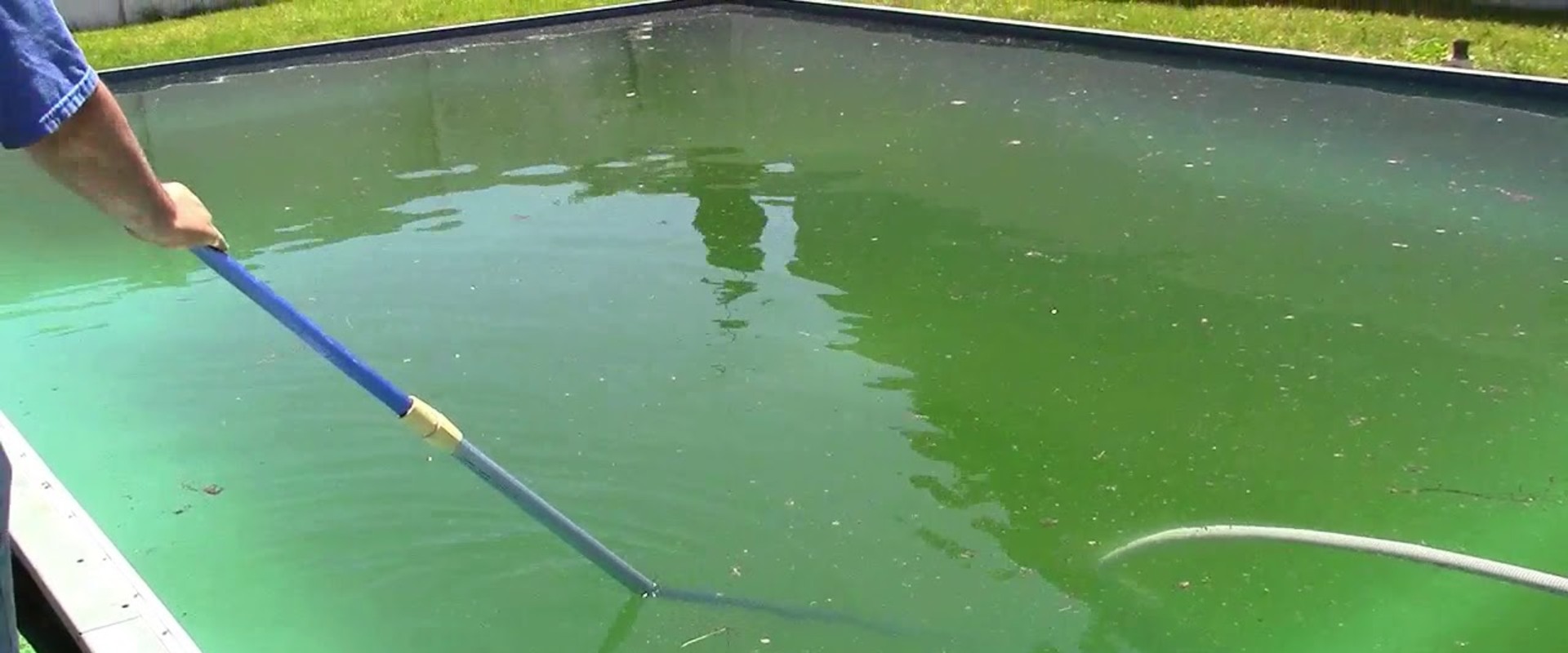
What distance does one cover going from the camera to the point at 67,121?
48.6 inches

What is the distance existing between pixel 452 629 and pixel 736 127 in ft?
15.2

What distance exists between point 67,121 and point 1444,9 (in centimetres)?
841

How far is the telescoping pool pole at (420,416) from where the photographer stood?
2.05m

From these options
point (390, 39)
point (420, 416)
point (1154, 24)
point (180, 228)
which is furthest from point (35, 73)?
point (390, 39)

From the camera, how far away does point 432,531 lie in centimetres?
343

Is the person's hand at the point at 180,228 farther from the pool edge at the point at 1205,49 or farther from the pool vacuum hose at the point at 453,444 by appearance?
the pool edge at the point at 1205,49

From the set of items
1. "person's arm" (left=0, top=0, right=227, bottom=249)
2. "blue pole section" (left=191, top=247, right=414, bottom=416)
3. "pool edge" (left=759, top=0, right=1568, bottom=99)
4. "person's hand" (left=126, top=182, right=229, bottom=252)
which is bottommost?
"pool edge" (left=759, top=0, right=1568, bottom=99)

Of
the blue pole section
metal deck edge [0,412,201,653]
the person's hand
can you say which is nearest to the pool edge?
the blue pole section

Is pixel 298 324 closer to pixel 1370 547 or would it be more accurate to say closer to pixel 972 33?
pixel 1370 547

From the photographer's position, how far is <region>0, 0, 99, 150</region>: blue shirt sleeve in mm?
1156

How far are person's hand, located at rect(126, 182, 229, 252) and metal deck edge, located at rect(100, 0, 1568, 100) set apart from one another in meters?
6.65

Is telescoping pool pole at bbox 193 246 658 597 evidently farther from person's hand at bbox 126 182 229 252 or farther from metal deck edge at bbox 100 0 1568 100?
metal deck edge at bbox 100 0 1568 100

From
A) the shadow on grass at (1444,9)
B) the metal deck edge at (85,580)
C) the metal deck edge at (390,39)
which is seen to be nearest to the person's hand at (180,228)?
the metal deck edge at (85,580)

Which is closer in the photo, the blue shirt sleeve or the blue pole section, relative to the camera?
the blue shirt sleeve
